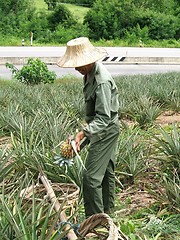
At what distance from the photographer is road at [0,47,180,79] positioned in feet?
63.1

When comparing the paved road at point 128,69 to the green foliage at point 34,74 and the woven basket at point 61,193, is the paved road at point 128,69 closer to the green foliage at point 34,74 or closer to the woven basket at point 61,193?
the green foliage at point 34,74

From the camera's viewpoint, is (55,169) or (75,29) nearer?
(55,169)

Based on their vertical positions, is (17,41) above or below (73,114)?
below

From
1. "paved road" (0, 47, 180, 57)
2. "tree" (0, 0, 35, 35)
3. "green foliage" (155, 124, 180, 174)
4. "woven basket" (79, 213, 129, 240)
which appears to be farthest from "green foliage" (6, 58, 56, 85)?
"tree" (0, 0, 35, 35)

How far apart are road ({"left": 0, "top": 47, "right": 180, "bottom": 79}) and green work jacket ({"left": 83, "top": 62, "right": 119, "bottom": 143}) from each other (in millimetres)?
13620

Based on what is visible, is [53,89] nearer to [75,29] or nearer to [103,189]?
[103,189]

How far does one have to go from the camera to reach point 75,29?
28344 mm

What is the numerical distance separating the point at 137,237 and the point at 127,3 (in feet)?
85.4

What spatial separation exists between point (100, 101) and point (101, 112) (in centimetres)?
8

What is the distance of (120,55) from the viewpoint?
22641 mm

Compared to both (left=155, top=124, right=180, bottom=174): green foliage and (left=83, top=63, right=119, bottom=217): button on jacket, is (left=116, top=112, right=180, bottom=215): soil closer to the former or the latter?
(left=155, top=124, right=180, bottom=174): green foliage

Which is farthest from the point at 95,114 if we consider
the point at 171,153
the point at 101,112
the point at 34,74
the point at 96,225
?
the point at 34,74

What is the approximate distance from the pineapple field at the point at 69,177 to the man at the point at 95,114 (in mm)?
162

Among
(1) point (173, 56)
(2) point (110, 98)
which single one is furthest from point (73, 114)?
(1) point (173, 56)
